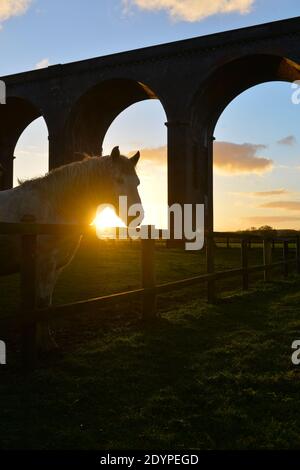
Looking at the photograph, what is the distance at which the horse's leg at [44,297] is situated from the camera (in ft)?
14.5

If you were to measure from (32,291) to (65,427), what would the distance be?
1484mm

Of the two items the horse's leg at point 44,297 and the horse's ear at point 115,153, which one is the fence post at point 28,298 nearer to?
the horse's leg at point 44,297

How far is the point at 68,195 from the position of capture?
472 cm

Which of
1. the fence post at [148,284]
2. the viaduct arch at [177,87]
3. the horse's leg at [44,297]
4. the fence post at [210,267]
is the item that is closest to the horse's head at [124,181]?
the horse's leg at [44,297]

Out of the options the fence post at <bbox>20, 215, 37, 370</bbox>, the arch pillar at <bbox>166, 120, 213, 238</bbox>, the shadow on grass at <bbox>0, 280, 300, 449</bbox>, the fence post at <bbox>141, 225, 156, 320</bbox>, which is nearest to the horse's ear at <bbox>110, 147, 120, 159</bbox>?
the fence post at <bbox>20, 215, 37, 370</bbox>

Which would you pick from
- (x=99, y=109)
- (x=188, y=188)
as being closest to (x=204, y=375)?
(x=188, y=188)

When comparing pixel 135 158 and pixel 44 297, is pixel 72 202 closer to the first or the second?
pixel 135 158

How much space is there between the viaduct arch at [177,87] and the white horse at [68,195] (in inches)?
667

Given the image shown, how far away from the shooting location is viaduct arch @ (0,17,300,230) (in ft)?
76.2

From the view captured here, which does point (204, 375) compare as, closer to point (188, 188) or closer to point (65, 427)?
point (65, 427)

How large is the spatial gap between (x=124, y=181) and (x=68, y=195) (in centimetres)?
60

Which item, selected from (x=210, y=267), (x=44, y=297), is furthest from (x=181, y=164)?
(x=44, y=297)

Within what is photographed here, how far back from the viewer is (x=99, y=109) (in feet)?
98.0

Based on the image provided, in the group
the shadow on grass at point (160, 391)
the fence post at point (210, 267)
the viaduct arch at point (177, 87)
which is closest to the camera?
the shadow on grass at point (160, 391)
